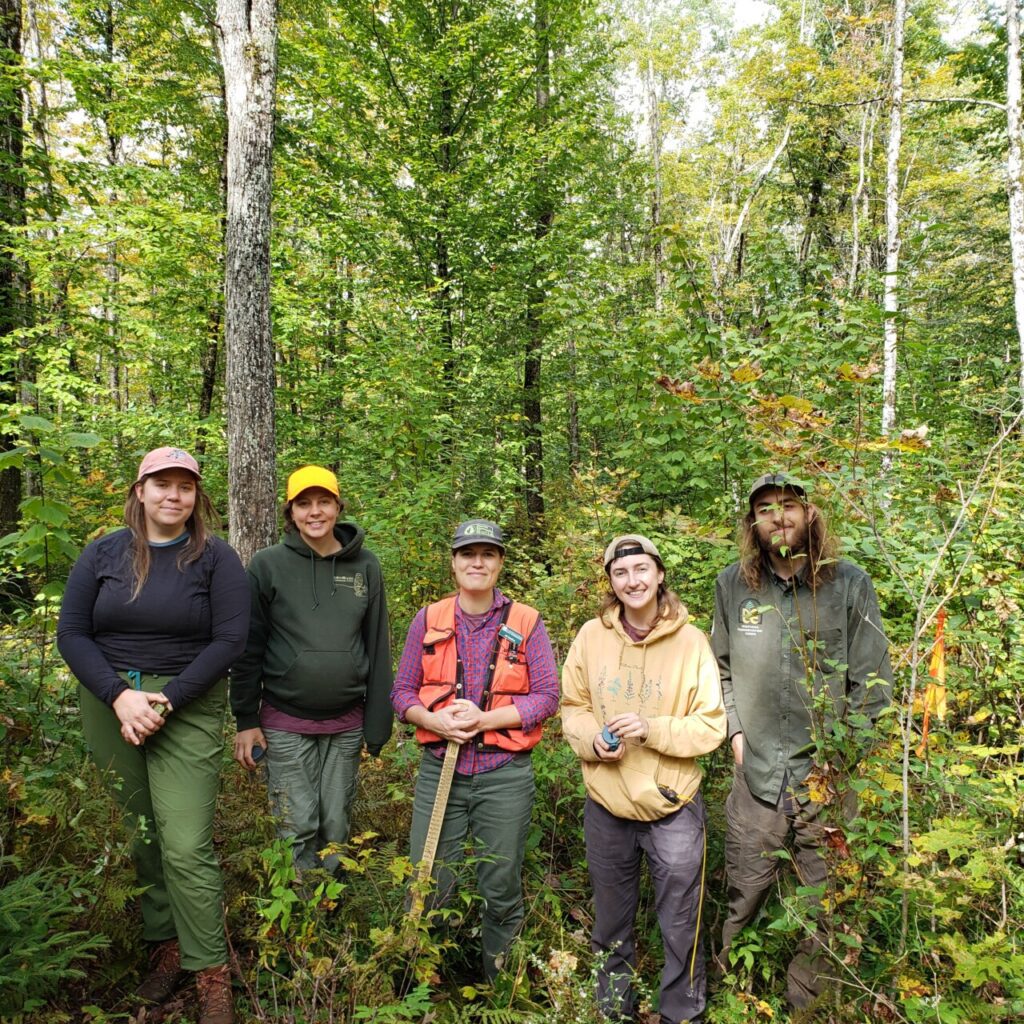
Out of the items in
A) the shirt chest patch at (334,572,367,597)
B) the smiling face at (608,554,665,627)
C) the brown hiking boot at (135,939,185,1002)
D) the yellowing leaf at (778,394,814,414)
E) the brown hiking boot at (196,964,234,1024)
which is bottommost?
the brown hiking boot at (135,939,185,1002)

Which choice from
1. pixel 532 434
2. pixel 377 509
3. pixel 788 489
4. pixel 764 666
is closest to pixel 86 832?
pixel 764 666

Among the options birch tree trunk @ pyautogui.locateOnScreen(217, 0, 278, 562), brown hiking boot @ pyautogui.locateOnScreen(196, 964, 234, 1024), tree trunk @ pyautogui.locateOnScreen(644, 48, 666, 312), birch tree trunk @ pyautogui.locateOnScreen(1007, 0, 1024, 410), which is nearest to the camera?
brown hiking boot @ pyautogui.locateOnScreen(196, 964, 234, 1024)

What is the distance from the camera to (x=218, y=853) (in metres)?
3.53

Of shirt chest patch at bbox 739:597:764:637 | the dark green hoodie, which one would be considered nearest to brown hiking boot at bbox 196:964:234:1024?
the dark green hoodie

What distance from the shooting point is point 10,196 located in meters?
8.54

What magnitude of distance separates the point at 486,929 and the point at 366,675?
1.33 meters

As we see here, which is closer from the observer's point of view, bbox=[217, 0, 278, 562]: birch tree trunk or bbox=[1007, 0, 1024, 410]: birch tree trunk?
bbox=[217, 0, 278, 562]: birch tree trunk

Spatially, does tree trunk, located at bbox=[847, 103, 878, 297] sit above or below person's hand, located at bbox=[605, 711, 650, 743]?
above

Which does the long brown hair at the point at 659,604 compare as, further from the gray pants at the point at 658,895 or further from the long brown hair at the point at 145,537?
the long brown hair at the point at 145,537

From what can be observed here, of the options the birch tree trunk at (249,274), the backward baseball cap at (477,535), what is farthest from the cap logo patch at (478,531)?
the birch tree trunk at (249,274)

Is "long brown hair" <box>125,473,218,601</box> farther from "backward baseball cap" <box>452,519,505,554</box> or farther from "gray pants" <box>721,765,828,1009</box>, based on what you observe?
"gray pants" <box>721,765,828,1009</box>

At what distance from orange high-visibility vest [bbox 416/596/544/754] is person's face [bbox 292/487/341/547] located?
2.53ft

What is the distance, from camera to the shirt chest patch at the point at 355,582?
10.9ft

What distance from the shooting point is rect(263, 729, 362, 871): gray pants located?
315 cm
